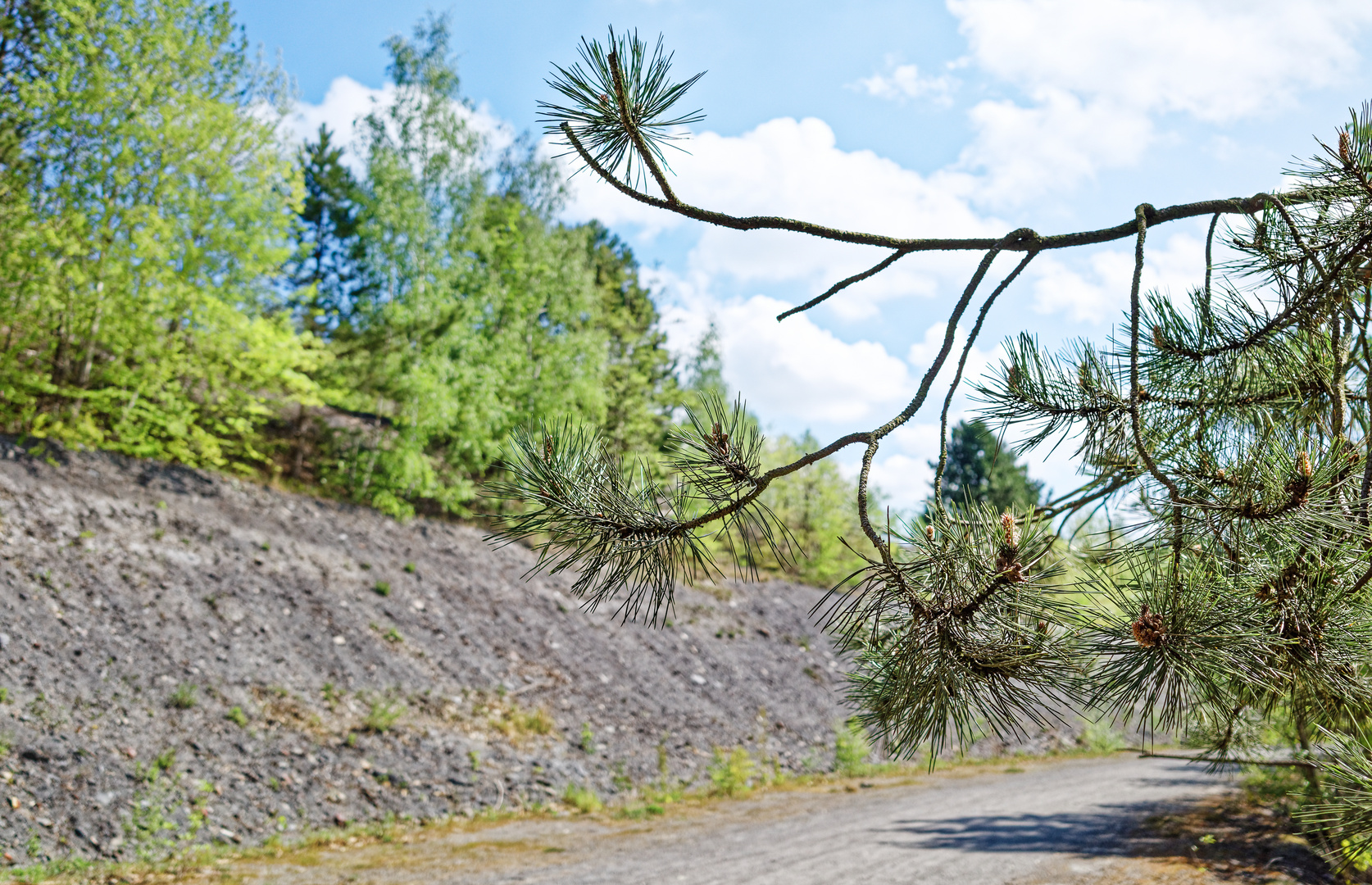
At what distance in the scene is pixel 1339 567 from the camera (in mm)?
1846

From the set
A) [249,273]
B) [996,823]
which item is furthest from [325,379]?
[996,823]

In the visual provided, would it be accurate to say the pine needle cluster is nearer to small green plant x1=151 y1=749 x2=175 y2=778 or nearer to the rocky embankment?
the rocky embankment

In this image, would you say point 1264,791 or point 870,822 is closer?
point 1264,791

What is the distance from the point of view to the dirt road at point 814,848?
5.39 metres

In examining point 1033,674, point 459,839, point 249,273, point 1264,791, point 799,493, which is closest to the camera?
point 1033,674

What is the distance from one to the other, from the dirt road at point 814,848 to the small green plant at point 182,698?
1.86 metres

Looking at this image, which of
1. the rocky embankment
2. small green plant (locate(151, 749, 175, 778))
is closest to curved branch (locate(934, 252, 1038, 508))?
the rocky embankment

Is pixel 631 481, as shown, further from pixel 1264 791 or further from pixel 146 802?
pixel 1264 791

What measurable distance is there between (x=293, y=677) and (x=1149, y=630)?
793 cm

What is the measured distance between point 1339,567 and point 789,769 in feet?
31.3

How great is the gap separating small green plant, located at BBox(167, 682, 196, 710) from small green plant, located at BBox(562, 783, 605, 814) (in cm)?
334

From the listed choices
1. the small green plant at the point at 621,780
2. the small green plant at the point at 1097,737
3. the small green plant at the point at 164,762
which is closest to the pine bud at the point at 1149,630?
the small green plant at the point at 164,762

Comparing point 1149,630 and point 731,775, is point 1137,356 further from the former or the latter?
point 731,775

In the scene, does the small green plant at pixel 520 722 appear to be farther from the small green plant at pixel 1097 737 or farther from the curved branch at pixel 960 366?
the small green plant at pixel 1097 737
